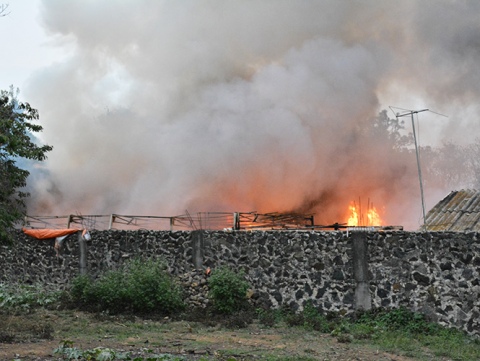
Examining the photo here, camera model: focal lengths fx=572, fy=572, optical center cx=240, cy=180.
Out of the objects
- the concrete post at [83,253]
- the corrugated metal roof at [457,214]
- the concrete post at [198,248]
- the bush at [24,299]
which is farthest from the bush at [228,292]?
the concrete post at [83,253]

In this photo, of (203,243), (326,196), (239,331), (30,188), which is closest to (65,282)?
(203,243)

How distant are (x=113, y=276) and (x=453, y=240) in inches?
336

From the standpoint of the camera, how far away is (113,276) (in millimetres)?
15164

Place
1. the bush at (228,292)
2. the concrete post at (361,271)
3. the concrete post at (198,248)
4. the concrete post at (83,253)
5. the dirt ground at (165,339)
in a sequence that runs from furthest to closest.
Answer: the concrete post at (83,253) < the concrete post at (198,248) < the bush at (228,292) < the concrete post at (361,271) < the dirt ground at (165,339)

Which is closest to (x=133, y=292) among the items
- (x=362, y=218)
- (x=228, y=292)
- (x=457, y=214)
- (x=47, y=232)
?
(x=228, y=292)

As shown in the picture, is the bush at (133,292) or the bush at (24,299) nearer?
the bush at (133,292)

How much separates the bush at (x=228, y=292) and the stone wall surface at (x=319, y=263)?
48 cm

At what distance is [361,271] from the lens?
44.0ft

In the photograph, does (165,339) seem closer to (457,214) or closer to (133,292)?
(133,292)

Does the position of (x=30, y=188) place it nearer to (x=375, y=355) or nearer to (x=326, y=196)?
(x=326, y=196)

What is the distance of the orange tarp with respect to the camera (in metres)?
18.7

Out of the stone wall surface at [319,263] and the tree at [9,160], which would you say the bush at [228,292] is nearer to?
the stone wall surface at [319,263]

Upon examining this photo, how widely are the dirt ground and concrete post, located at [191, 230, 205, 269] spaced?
9.08 feet

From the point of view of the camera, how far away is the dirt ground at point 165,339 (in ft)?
31.8
